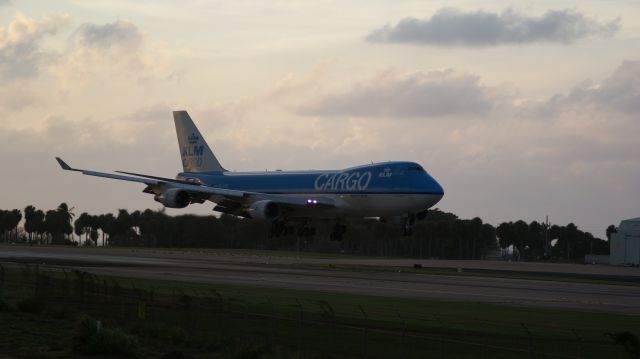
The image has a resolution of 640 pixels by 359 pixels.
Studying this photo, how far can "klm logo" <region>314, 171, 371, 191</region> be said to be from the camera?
79.1m

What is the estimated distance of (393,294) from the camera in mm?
52938

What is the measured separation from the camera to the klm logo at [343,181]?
3113 inches

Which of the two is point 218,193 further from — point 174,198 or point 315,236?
point 315,236

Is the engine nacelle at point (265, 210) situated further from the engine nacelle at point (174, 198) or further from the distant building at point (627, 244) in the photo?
the distant building at point (627, 244)

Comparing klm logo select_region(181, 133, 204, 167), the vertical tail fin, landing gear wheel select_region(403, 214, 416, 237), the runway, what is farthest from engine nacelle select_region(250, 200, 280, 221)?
klm logo select_region(181, 133, 204, 167)

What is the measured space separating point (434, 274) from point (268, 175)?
19.3 m

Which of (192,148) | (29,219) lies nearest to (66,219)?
(29,219)

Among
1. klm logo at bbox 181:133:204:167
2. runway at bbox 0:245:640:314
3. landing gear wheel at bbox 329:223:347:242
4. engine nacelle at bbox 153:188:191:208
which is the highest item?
klm logo at bbox 181:133:204:167

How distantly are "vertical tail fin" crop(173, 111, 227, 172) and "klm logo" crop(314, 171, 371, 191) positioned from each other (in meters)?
16.4

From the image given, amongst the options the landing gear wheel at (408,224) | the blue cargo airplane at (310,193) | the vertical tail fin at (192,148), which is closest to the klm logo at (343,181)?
the blue cargo airplane at (310,193)

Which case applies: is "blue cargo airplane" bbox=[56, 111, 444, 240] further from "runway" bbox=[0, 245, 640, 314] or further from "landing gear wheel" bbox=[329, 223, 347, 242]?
"runway" bbox=[0, 245, 640, 314]

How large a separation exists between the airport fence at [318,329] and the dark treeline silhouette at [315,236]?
52444 millimetres

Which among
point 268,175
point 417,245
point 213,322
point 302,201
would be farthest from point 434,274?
point 417,245

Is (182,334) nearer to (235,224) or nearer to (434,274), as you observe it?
(434,274)
